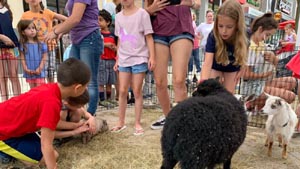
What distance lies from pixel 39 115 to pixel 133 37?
1.17 metres

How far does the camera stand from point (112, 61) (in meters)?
3.86

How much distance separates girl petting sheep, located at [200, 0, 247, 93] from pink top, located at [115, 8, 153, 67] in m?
0.61

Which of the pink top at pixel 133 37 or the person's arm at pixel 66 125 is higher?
the pink top at pixel 133 37

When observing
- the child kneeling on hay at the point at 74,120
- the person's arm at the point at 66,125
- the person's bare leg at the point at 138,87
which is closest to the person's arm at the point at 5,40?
the child kneeling on hay at the point at 74,120

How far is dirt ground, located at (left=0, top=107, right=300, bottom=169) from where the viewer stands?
6.63 feet

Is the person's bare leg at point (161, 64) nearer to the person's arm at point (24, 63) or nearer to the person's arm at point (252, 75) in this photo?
the person's arm at point (252, 75)

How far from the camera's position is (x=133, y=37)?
8.34 ft

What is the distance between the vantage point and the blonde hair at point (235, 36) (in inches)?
81.4

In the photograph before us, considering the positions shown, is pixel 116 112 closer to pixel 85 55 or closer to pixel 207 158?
pixel 85 55

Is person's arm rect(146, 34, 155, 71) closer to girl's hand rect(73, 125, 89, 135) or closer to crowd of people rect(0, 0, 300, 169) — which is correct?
crowd of people rect(0, 0, 300, 169)

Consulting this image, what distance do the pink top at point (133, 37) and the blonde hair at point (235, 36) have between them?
66 centimetres

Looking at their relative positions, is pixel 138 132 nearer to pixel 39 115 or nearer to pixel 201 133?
pixel 39 115

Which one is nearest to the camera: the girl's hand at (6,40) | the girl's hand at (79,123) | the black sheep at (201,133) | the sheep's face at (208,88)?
the black sheep at (201,133)

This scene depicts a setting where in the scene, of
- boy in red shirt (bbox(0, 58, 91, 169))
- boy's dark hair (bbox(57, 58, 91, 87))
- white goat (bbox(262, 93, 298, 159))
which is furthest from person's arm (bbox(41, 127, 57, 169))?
Result: white goat (bbox(262, 93, 298, 159))
